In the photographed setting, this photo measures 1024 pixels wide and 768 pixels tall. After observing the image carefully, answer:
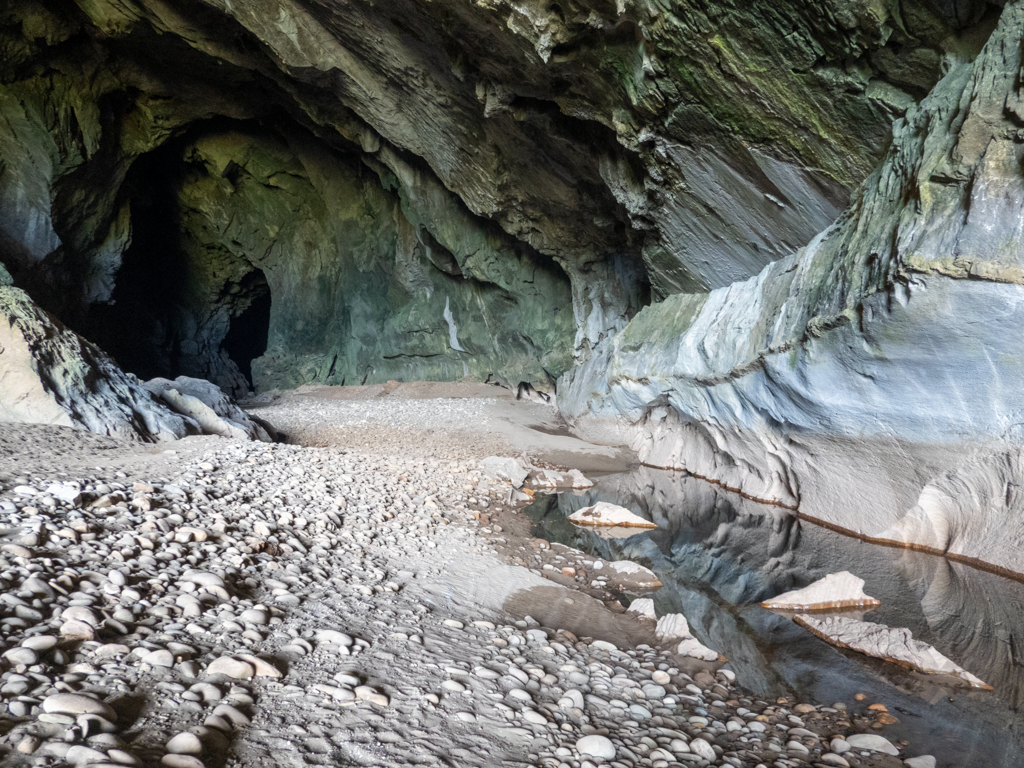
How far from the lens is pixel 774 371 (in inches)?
239

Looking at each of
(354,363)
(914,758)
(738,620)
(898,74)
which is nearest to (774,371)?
(898,74)

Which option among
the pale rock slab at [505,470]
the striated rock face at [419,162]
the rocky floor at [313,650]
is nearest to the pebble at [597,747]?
the rocky floor at [313,650]

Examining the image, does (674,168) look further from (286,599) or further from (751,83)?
(286,599)

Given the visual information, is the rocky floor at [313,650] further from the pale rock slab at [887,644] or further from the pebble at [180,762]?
the pale rock slab at [887,644]

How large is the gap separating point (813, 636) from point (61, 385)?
7.26 meters

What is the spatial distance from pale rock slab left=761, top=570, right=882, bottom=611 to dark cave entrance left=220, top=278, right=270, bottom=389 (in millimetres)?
23090

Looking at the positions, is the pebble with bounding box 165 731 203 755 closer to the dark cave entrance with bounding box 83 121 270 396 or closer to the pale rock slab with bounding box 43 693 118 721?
the pale rock slab with bounding box 43 693 118 721

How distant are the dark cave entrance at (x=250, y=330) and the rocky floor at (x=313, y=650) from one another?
20.4 metres

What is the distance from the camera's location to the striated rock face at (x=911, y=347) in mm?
3803

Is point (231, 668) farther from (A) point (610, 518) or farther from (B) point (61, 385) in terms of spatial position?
(B) point (61, 385)

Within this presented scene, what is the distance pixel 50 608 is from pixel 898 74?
21.8 feet

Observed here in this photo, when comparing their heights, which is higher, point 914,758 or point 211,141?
point 211,141

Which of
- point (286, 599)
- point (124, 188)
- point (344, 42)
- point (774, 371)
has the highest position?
point (344, 42)

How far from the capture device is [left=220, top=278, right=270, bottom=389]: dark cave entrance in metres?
23.4
